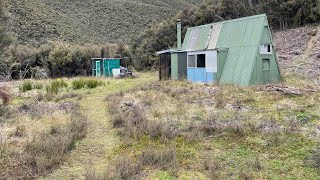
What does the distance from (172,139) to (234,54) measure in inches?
417

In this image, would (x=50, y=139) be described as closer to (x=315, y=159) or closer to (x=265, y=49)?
(x=315, y=159)

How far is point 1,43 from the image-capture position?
14539 mm

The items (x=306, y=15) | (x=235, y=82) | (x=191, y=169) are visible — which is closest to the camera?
(x=191, y=169)

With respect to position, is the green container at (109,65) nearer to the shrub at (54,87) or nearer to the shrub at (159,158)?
the shrub at (54,87)

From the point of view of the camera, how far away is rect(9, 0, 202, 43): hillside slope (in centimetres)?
4053

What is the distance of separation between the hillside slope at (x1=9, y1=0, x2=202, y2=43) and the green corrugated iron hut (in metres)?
25.8

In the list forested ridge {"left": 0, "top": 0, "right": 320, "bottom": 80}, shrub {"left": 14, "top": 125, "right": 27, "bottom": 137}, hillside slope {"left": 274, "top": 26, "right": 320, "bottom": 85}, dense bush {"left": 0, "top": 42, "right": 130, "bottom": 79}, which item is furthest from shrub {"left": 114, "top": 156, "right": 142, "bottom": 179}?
dense bush {"left": 0, "top": 42, "right": 130, "bottom": 79}

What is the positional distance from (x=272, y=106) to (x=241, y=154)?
433 cm

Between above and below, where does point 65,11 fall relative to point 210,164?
above

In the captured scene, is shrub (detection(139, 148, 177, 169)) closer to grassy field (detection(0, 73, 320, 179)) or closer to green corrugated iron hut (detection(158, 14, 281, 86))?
grassy field (detection(0, 73, 320, 179))

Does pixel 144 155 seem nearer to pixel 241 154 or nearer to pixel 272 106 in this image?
pixel 241 154

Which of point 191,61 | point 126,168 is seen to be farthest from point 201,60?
point 126,168

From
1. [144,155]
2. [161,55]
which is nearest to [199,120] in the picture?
[144,155]

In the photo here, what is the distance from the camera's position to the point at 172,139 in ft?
24.4
